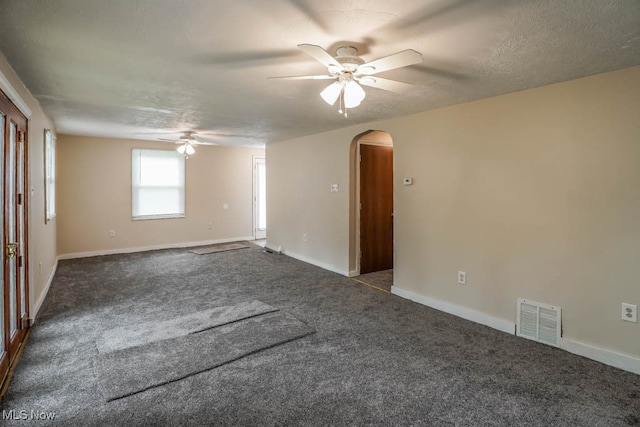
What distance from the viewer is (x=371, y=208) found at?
525 cm

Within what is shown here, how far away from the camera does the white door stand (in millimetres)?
8312

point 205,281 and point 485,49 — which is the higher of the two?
point 485,49

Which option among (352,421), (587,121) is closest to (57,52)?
(352,421)

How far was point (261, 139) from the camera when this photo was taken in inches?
249

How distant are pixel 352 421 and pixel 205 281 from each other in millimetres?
3372

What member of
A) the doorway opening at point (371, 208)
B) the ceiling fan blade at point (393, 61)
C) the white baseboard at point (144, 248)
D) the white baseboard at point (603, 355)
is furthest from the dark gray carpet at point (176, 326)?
the white baseboard at point (144, 248)

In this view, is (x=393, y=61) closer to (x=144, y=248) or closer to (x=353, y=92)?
(x=353, y=92)

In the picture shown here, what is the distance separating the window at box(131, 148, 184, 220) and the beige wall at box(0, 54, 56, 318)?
2.60m

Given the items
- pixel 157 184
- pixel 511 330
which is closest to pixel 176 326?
pixel 511 330

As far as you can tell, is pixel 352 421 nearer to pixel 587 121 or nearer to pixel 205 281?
pixel 587 121

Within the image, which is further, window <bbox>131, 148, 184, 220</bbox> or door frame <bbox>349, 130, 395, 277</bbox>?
window <bbox>131, 148, 184, 220</bbox>
